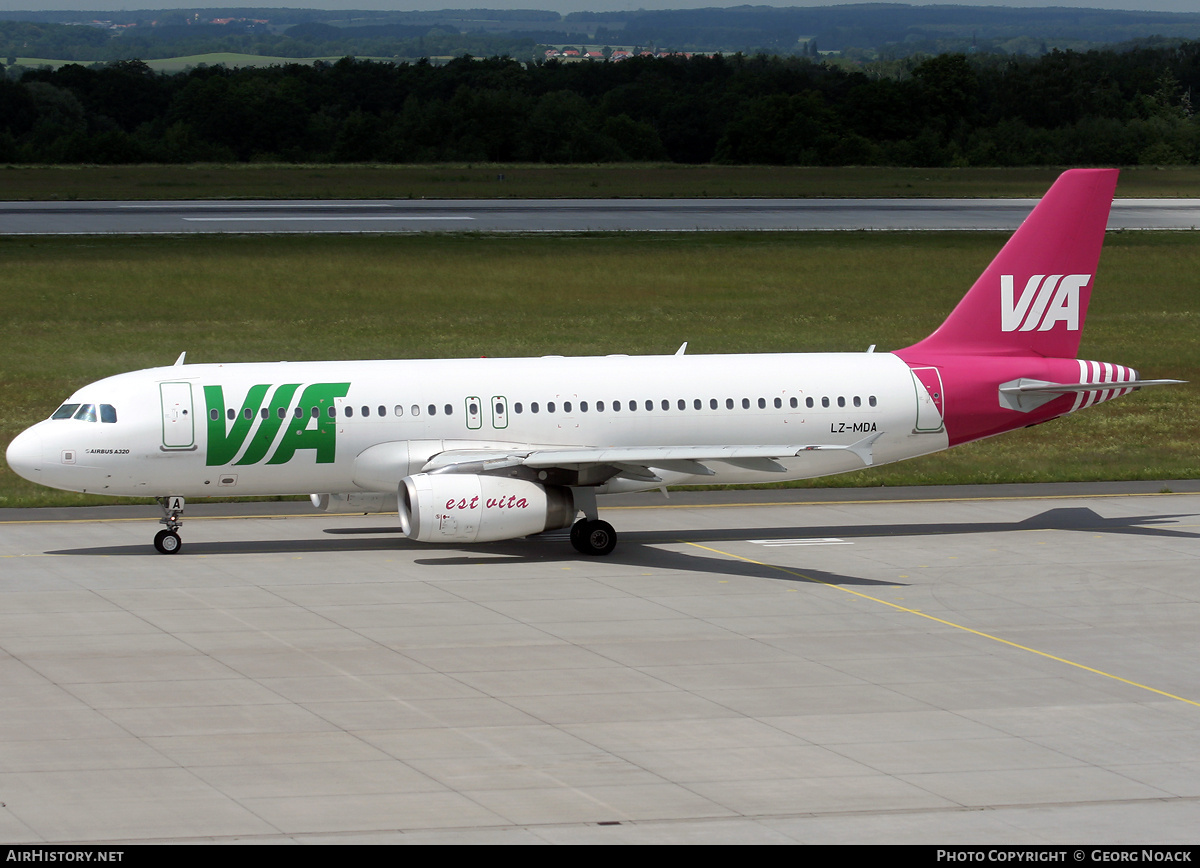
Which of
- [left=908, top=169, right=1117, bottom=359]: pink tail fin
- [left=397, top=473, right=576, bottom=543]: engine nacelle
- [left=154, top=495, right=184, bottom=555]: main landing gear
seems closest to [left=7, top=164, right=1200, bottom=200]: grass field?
[left=908, top=169, right=1117, bottom=359]: pink tail fin

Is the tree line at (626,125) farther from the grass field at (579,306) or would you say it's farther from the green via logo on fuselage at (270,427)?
the green via logo on fuselage at (270,427)

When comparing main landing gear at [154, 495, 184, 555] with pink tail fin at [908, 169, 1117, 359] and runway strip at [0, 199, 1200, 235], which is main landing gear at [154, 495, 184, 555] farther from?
runway strip at [0, 199, 1200, 235]

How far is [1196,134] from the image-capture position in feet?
527

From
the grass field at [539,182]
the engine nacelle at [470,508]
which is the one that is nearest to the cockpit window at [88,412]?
the engine nacelle at [470,508]

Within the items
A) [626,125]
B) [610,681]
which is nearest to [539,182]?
[626,125]

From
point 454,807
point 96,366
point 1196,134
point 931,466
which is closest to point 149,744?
point 454,807

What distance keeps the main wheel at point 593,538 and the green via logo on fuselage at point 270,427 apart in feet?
17.2

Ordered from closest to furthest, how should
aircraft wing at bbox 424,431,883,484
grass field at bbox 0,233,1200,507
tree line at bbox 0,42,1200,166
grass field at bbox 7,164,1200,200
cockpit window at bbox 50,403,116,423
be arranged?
aircraft wing at bbox 424,431,883,484, cockpit window at bbox 50,403,116,423, grass field at bbox 0,233,1200,507, grass field at bbox 7,164,1200,200, tree line at bbox 0,42,1200,166

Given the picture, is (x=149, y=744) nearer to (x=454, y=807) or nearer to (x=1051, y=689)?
(x=454, y=807)

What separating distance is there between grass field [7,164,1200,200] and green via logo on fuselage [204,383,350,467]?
91260mm

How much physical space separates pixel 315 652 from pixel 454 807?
745 cm

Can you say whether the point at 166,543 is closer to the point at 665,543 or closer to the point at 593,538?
the point at 593,538

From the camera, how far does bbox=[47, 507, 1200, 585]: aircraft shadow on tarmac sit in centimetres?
3195

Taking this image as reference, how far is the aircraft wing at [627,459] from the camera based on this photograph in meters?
30.9
